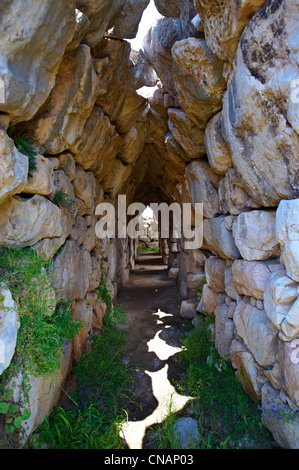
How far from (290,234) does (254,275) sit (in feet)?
2.40

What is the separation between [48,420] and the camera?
240cm

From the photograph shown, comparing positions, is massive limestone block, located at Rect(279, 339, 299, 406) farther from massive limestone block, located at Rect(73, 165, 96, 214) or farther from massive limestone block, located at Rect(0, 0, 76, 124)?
massive limestone block, located at Rect(73, 165, 96, 214)

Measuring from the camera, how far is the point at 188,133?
14.7 ft

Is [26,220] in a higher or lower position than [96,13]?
lower

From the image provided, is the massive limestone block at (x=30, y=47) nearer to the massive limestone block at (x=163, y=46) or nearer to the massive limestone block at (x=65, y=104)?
the massive limestone block at (x=65, y=104)

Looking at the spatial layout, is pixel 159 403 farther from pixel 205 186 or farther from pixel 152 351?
pixel 205 186

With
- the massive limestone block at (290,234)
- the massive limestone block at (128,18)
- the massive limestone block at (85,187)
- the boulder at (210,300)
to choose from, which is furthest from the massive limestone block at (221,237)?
the massive limestone block at (128,18)

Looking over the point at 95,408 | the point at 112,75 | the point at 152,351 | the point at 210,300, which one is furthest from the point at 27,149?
the point at 152,351

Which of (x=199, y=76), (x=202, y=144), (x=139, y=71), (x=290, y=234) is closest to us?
(x=290, y=234)

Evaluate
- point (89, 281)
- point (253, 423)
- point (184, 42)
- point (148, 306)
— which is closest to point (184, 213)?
point (148, 306)

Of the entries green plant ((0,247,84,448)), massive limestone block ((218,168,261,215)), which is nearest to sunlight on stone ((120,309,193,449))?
green plant ((0,247,84,448))

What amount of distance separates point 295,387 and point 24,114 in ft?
9.68

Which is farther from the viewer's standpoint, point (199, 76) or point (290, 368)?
point (199, 76)

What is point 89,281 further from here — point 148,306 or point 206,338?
point 148,306
